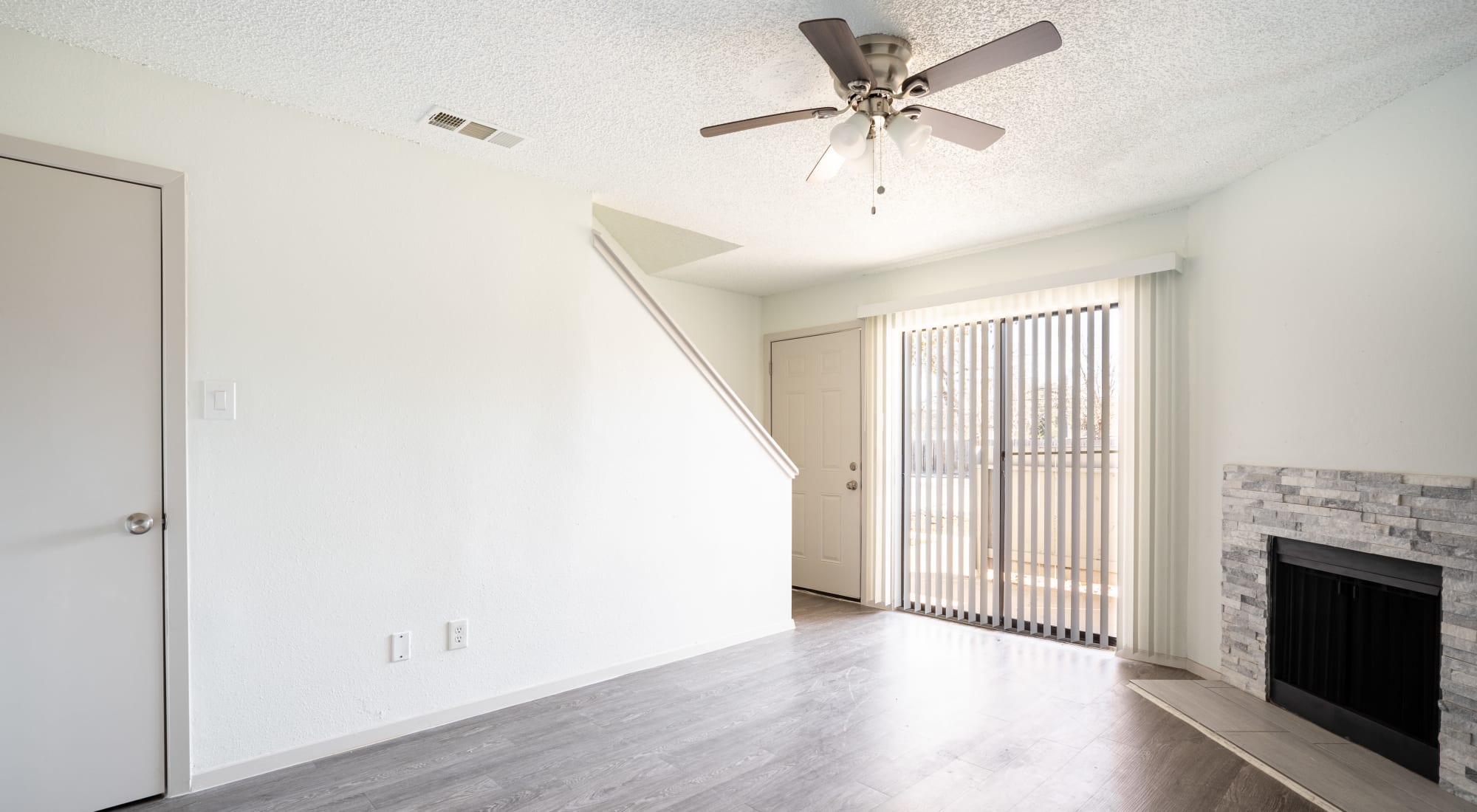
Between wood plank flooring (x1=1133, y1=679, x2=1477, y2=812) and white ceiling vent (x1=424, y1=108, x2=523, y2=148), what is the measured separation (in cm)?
367

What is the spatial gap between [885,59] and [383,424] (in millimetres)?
2257

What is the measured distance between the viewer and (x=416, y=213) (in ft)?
9.55

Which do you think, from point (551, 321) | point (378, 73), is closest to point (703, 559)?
point (551, 321)

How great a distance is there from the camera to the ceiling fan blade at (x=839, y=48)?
1.73 metres

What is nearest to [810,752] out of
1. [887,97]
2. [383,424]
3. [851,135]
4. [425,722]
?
[425,722]

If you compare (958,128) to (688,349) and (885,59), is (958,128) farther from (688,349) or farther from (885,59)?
(688,349)

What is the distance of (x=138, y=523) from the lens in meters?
2.26

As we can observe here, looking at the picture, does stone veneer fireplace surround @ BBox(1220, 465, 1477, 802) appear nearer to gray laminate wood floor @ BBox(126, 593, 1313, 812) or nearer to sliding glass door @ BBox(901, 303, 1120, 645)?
gray laminate wood floor @ BBox(126, 593, 1313, 812)

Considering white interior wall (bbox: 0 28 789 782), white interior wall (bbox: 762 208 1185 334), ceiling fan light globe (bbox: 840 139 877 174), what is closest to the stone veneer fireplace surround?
white interior wall (bbox: 762 208 1185 334)

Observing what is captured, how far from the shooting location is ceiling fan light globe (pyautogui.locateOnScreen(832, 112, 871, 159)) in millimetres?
2184

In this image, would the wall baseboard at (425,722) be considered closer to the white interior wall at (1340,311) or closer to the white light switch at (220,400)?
the white light switch at (220,400)

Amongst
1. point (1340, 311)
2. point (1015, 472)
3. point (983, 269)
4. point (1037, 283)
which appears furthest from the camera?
point (983, 269)

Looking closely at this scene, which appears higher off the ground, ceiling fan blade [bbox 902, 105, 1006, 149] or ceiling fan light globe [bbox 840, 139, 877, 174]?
ceiling fan blade [bbox 902, 105, 1006, 149]

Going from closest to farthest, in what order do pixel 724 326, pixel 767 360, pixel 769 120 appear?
1. pixel 769 120
2. pixel 724 326
3. pixel 767 360
